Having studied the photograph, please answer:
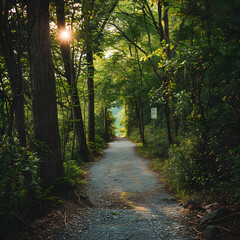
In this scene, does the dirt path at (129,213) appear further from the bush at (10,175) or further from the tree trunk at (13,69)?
the tree trunk at (13,69)

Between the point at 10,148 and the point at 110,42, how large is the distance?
12.9 meters

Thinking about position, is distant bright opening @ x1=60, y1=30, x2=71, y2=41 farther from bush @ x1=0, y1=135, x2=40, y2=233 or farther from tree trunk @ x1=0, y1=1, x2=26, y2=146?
bush @ x1=0, y1=135, x2=40, y2=233

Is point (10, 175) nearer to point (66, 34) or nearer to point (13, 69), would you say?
point (13, 69)

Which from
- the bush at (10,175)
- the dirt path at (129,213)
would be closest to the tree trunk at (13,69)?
the bush at (10,175)

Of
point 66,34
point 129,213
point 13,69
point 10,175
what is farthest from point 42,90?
point 129,213

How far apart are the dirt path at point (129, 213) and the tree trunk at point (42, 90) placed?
1.40 meters

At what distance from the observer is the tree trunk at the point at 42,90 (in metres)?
4.53

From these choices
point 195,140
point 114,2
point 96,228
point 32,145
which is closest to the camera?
point 96,228

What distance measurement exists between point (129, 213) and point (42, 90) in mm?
3270

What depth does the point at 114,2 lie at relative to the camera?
12367 millimetres

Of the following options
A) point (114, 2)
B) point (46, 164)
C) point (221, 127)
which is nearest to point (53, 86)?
point (46, 164)

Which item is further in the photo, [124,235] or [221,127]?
[221,127]

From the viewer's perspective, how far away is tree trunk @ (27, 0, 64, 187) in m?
A: 4.53

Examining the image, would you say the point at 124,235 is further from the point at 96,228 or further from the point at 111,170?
the point at 111,170
